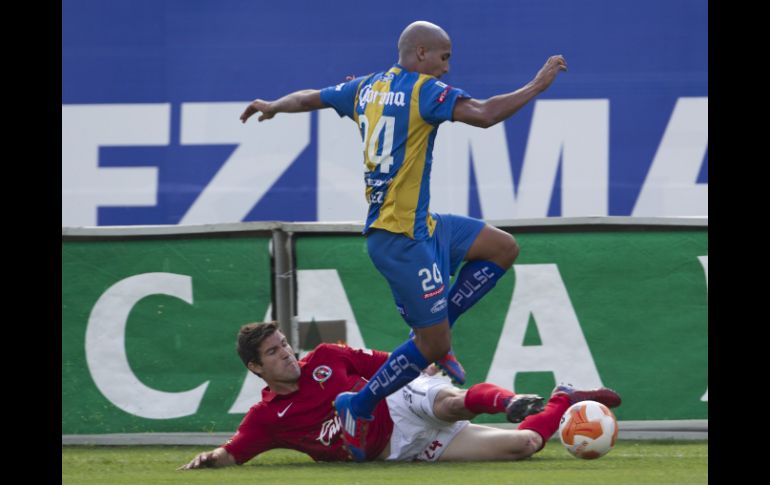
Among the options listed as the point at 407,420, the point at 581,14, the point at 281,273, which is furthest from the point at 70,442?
the point at 581,14

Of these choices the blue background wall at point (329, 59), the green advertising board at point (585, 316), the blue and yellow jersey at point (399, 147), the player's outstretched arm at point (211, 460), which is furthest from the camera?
the blue background wall at point (329, 59)

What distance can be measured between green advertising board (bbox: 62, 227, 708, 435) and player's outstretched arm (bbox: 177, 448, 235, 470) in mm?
1407

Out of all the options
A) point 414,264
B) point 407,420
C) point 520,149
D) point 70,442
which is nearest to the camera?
point 414,264

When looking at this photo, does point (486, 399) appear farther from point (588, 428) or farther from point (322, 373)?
point (322, 373)

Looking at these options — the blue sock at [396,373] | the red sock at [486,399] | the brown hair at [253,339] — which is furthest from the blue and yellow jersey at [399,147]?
the brown hair at [253,339]

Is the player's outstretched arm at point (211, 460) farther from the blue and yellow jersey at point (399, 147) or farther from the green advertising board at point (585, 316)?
the green advertising board at point (585, 316)

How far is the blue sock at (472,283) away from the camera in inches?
230

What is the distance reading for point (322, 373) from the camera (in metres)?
6.07

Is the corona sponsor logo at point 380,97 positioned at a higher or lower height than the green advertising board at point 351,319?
A: higher

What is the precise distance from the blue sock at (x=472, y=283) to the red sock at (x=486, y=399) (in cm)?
47

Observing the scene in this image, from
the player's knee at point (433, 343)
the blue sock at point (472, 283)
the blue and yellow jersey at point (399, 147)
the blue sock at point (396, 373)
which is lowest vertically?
the blue sock at point (396, 373)

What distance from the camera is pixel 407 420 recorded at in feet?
19.6
